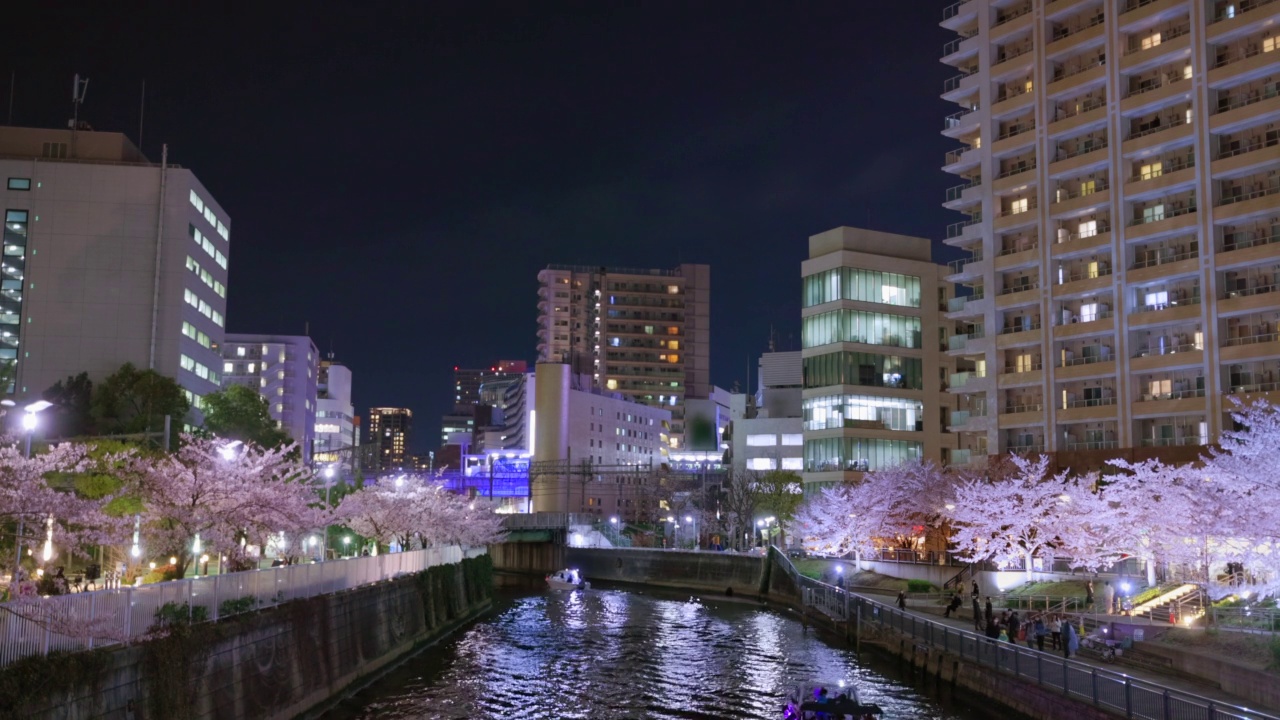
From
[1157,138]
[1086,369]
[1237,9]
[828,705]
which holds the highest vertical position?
[1237,9]

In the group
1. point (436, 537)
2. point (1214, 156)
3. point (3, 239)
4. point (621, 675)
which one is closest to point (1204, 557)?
point (621, 675)

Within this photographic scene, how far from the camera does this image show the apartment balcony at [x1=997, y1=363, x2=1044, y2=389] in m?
92.1

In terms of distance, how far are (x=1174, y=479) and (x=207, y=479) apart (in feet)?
176

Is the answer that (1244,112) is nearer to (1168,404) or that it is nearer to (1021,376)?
(1168,404)

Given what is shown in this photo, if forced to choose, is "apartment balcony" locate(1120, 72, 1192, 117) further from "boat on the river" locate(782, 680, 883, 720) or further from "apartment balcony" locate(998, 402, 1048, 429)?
"boat on the river" locate(782, 680, 883, 720)

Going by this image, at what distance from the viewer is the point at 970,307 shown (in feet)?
324

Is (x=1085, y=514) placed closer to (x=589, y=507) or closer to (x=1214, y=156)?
(x=1214, y=156)

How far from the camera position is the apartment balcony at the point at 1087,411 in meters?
86.1

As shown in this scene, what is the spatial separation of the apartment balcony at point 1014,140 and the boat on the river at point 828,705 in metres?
68.6

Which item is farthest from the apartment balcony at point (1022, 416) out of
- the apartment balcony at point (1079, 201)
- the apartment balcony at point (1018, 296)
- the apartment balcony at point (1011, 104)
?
the apartment balcony at point (1011, 104)

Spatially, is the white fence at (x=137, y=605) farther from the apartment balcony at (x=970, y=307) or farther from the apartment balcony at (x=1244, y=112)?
the apartment balcony at (x=1244, y=112)

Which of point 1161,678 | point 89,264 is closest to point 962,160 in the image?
point 1161,678

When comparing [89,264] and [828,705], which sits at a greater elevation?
[89,264]

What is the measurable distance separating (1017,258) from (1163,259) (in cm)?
1240
